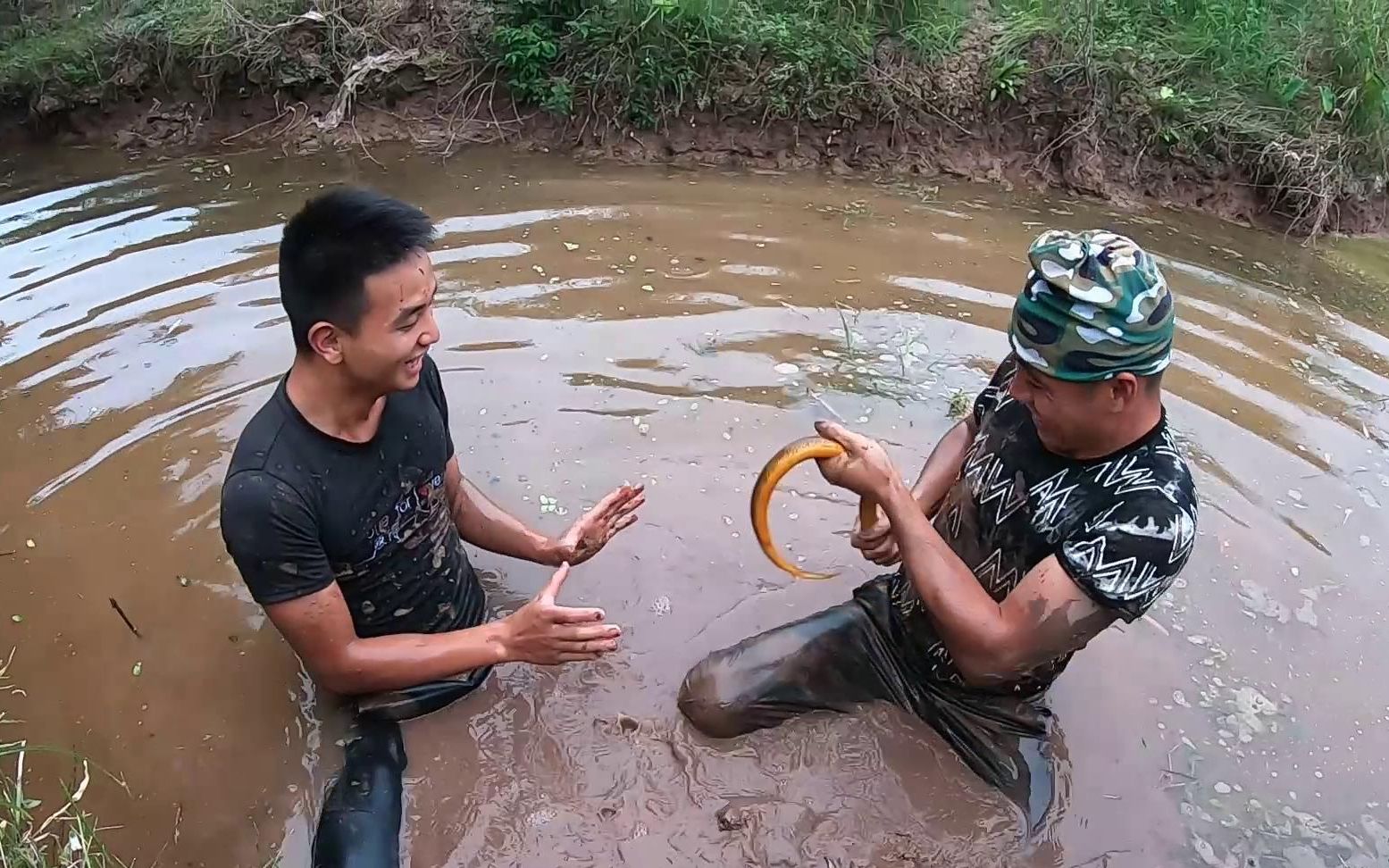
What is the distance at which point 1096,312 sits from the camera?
7.02 feet

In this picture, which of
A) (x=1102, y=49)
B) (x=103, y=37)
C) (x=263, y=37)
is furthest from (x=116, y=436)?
(x=1102, y=49)

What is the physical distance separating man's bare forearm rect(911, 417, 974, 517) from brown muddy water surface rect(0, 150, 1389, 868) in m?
0.65

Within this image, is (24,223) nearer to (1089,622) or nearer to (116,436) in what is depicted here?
(116,436)

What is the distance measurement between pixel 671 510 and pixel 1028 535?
1.74 meters

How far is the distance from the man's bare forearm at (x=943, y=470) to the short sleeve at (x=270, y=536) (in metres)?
1.67

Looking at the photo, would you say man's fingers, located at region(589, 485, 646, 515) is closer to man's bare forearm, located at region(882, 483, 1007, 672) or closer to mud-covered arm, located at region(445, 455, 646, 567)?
mud-covered arm, located at region(445, 455, 646, 567)

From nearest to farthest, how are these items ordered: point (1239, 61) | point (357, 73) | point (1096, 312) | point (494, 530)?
1. point (1096, 312)
2. point (494, 530)
3. point (1239, 61)
4. point (357, 73)

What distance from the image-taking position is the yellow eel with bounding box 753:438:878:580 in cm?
243

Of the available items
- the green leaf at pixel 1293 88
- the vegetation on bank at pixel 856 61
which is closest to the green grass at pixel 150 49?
the vegetation on bank at pixel 856 61

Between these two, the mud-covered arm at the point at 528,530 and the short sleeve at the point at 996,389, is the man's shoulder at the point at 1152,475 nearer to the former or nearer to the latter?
the short sleeve at the point at 996,389

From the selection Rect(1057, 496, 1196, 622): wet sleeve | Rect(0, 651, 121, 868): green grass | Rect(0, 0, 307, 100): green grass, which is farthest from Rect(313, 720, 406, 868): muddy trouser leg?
Rect(0, 0, 307, 100): green grass

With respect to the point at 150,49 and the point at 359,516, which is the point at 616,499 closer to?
the point at 359,516

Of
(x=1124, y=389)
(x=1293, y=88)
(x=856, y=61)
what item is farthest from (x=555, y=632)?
(x=1293, y=88)

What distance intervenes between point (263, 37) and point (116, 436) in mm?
4370
